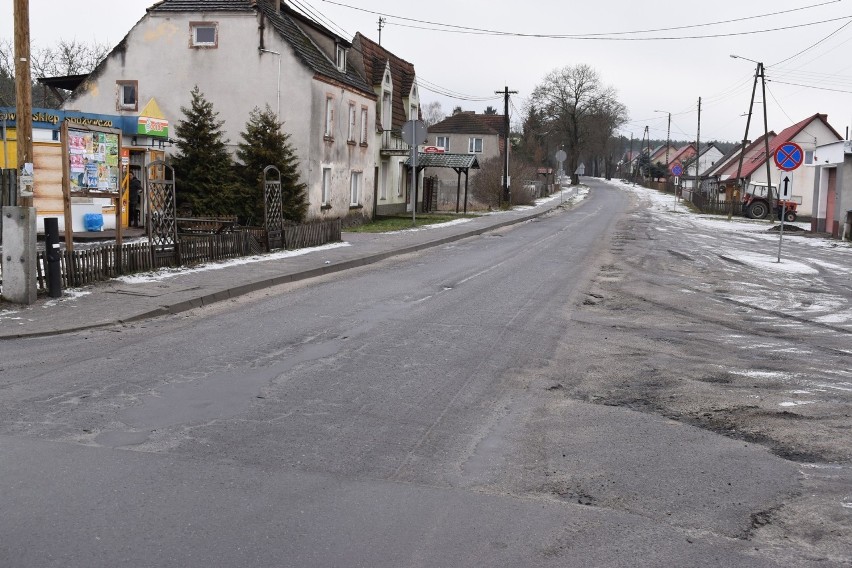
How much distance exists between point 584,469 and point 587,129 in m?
114

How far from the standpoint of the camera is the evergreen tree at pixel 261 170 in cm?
2661

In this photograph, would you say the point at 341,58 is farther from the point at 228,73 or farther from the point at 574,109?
the point at 574,109

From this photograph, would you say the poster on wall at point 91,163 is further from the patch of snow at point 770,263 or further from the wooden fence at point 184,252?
the patch of snow at point 770,263

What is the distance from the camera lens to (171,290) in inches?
544

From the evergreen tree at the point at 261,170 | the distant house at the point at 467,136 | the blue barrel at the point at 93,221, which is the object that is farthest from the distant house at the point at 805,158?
the blue barrel at the point at 93,221

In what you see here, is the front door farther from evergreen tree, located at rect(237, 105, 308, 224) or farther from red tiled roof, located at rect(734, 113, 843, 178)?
red tiled roof, located at rect(734, 113, 843, 178)

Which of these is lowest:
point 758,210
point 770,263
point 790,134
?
point 770,263

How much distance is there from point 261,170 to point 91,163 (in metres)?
8.16

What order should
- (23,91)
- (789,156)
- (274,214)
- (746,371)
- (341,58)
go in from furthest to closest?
(341,58) < (789,156) < (274,214) < (23,91) < (746,371)

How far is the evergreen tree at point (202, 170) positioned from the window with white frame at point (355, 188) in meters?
9.36

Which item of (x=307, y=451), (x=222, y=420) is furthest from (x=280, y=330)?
(x=307, y=451)

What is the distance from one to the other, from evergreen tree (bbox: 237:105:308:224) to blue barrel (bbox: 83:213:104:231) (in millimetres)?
4259

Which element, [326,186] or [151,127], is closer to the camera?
[151,127]

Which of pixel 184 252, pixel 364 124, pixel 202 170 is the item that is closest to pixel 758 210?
pixel 364 124
